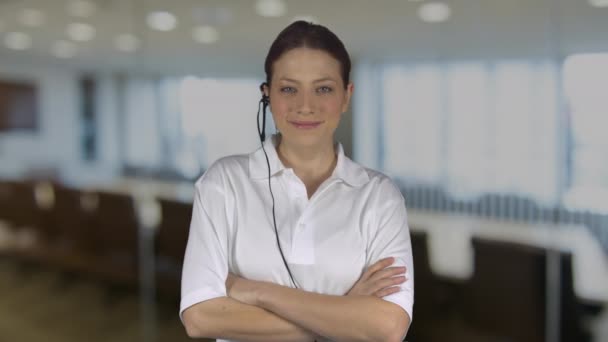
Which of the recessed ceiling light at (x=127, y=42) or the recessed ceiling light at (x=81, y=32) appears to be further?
the recessed ceiling light at (x=81, y=32)

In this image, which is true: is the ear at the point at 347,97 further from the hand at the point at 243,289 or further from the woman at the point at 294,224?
the hand at the point at 243,289

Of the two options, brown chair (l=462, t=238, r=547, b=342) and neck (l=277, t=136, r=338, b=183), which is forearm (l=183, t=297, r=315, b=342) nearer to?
neck (l=277, t=136, r=338, b=183)

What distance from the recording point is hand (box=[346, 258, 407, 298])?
5.43ft

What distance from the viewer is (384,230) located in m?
1.74

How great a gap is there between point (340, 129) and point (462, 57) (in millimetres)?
653

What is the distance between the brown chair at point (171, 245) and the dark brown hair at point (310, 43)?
150cm

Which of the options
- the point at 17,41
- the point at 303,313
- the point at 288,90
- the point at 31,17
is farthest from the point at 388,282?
the point at 17,41

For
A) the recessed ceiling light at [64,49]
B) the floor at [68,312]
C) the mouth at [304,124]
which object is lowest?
the floor at [68,312]

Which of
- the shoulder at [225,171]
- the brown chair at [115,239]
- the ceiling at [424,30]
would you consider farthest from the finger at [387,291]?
the brown chair at [115,239]

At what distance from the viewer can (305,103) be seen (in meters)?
1.77

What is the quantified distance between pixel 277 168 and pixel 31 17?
9.65 ft

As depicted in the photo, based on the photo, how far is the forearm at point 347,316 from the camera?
5.21 ft

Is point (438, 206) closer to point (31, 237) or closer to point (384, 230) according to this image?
point (384, 230)

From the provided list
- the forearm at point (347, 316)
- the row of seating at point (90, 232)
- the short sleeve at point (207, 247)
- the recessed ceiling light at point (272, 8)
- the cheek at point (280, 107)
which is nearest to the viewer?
the forearm at point (347, 316)
